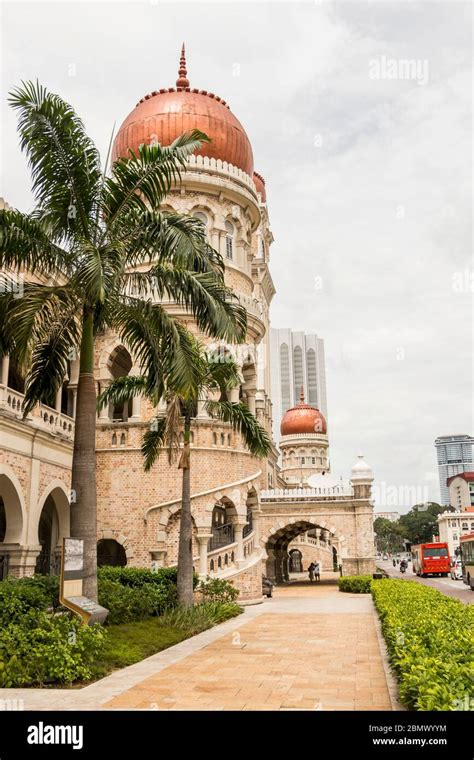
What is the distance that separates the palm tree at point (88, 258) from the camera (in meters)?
11.1

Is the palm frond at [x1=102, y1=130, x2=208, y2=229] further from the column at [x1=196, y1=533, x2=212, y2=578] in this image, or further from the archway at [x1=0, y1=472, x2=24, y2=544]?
the column at [x1=196, y1=533, x2=212, y2=578]

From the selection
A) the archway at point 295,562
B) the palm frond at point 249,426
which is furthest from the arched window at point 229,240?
the archway at point 295,562

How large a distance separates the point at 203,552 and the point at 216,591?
2.35 m

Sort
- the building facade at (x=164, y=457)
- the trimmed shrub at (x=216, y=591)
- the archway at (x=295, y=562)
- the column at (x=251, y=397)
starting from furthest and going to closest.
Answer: the archway at (x=295, y=562), the column at (x=251, y=397), the trimmed shrub at (x=216, y=591), the building facade at (x=164, y=457)

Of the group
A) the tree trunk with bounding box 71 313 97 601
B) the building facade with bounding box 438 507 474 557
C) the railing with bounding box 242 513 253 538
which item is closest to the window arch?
the railing with bounding box 242 513 253 538

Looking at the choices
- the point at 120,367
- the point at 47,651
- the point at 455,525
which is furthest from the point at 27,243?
the point at 455,525

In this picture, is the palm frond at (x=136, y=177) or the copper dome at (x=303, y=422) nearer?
the palm frond at (x=136, y=177)

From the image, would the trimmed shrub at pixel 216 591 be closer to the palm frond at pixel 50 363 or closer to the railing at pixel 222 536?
the railing at pixel 222 536

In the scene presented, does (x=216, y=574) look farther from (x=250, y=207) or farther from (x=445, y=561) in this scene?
(x=445, y=561)

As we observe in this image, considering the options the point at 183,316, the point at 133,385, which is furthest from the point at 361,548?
the point at 133,385

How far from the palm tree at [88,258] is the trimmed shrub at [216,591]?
737 centimetres

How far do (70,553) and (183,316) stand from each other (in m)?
13.3

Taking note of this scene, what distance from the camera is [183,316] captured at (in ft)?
75.2

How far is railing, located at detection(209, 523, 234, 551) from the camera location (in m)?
24.0
